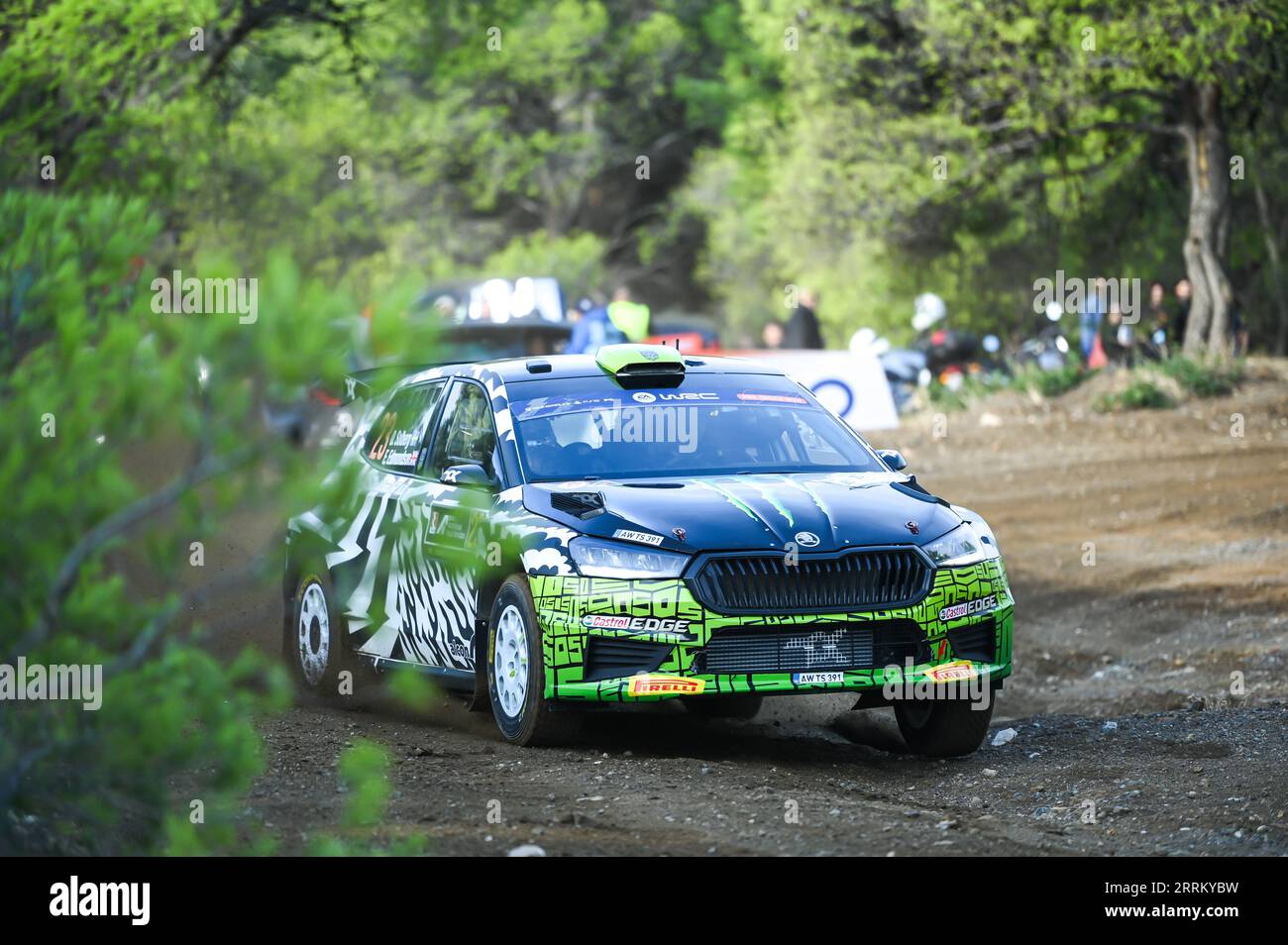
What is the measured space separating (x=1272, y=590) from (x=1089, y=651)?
164 cm

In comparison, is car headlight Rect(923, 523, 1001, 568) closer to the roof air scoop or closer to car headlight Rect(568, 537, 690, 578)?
car headlight Rect(568, 537, 690, 578)

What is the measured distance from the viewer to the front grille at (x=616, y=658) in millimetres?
Answer: 7996

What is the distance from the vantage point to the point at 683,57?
2382 inches

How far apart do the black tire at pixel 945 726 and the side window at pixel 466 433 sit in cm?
224

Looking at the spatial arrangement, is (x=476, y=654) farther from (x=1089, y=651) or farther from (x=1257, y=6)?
(x=1257, y=6)

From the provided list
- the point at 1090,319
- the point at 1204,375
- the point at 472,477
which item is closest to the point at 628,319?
the point at 472,477

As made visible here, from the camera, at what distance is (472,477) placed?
8.91 meters

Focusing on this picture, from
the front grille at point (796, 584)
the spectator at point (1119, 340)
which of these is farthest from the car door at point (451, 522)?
the spectator at point (1119, 340)

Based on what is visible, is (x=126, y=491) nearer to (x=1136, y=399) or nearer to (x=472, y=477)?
(x=472, y=477)

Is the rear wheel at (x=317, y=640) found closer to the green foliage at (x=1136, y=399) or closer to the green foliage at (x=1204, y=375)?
the green foliage at (x=1136, y=399)

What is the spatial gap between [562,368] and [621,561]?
1911 millimetres

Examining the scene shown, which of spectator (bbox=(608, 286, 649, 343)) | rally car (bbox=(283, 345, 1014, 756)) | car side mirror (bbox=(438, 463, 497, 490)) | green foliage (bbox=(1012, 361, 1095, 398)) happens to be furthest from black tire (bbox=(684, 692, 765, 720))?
green foliage (bbox=(1012, 361, 1095, 398))

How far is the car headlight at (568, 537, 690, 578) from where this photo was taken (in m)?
8.01

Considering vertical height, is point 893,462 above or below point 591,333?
below
